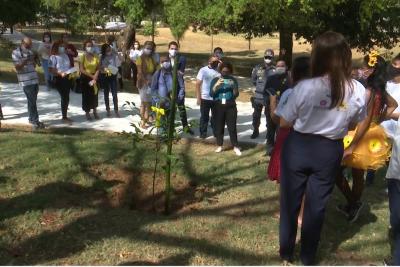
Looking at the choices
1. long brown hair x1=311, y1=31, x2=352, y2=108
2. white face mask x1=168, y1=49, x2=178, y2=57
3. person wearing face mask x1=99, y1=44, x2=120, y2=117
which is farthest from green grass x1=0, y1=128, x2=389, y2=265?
person wearing face mask x1=99, y1=44, x2=120, y2=117

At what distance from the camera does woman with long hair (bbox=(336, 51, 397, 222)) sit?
17.1ft

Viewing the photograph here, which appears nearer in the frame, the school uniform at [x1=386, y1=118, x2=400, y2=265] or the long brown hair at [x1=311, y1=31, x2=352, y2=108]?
the long brown hair at [x1=311, y1=31, x2=352, y2=108]

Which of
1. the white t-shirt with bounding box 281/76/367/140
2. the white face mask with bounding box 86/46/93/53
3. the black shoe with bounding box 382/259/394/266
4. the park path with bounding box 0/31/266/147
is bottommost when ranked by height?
the park path with bounding box 0/31/266/147

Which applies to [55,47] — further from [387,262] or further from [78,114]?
[387,262]

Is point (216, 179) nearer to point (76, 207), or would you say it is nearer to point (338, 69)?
point (76, 207)

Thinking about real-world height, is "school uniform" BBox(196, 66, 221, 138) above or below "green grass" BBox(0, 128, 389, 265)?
above

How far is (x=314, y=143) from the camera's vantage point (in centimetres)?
392

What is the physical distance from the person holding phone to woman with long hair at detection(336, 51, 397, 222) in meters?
3.12

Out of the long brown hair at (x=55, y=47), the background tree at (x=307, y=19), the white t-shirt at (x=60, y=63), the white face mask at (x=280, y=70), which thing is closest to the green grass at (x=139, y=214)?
the white face mask at (x=280, y=70)

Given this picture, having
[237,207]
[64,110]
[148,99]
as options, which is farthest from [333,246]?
[64,110]

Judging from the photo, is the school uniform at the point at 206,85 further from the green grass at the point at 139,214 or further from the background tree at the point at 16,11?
the background tree at the point at 16,11

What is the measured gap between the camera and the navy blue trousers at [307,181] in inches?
155

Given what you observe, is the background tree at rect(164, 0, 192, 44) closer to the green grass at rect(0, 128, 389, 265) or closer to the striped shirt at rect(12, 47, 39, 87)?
the striped shirt at rect(12, 47, 39, 87)

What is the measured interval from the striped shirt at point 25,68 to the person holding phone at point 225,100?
328cm
